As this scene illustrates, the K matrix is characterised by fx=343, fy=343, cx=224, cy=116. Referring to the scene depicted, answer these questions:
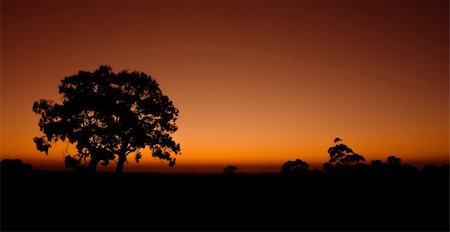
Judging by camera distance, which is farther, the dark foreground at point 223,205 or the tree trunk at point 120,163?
the tree trunk at point 120,163

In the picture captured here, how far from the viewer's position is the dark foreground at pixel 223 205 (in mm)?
13860

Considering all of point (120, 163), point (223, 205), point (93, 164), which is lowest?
point (223, 205)

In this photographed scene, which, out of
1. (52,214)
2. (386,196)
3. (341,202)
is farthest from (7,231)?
(386,196)

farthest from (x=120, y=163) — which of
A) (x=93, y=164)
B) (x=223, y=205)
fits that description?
(x=223, y=205)

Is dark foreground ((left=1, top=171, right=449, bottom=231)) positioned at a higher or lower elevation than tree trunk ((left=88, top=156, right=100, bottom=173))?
lower

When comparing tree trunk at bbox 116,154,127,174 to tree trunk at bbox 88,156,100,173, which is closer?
tree trunk at bbox 88,156,100,173

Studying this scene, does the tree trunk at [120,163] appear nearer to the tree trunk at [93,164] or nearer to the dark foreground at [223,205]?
the tree trunk at [93,164]

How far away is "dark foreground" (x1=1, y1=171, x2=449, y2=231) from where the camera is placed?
13.9 meters

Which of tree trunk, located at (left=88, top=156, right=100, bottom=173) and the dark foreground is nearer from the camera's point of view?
the dark foreground

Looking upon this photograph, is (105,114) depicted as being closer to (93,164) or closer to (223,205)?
(93,164)

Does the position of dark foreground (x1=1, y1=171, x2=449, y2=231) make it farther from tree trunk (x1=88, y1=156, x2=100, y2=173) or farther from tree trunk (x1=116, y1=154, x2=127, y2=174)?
tree trunk (x1=88, y1=156, x2=100, y2=173)

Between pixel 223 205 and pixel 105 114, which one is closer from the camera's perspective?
pixel 223 205

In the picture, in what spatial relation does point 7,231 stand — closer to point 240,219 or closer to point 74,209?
point 74,209

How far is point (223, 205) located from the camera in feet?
56.5
